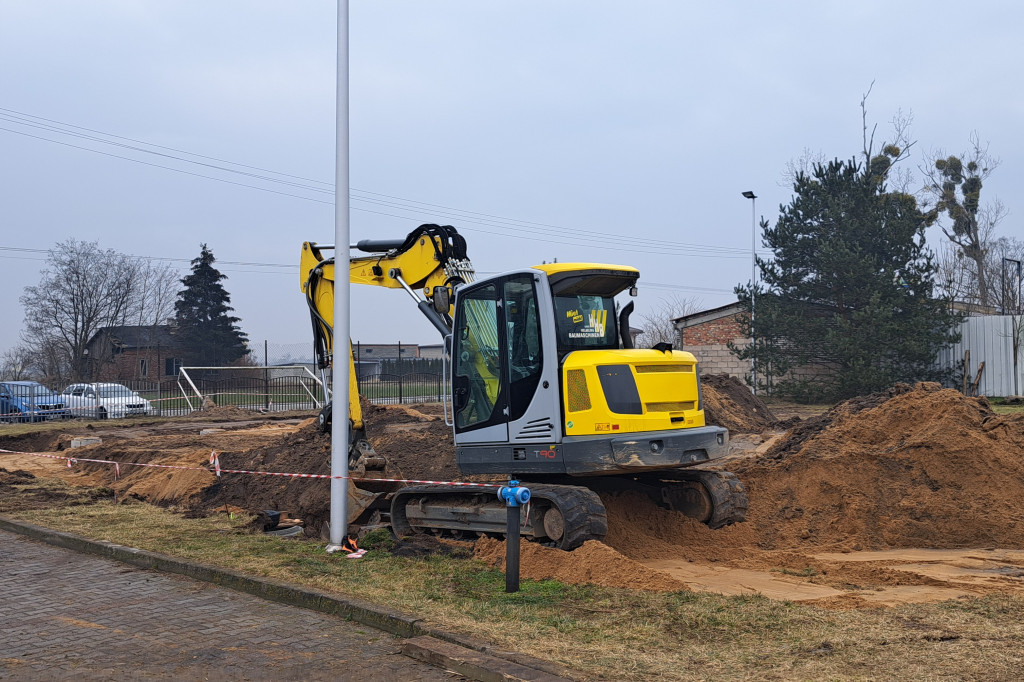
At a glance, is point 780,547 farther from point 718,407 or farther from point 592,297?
point 718,407

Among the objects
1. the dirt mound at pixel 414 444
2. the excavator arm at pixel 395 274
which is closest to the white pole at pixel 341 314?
the excavator arm at pixel 395 274

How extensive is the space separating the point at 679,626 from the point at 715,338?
106 ft

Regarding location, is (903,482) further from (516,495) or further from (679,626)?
(679,626)

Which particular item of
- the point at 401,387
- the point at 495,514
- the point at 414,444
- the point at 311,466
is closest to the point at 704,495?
the point at 495,514

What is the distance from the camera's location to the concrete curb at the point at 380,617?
553cm

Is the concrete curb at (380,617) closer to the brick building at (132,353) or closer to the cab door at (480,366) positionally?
the cab door at (480,366)

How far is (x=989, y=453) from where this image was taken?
38.2 ft

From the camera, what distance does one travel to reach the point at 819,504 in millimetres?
11422

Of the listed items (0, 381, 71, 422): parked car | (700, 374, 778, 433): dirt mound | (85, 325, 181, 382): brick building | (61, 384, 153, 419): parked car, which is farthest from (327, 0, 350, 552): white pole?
(85, 325, 181, 382): brick building

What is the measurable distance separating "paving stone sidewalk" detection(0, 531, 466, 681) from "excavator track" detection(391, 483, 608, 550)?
2.28m

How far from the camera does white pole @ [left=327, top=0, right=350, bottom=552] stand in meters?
9.42

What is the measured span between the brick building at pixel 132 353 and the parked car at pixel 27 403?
20.0m

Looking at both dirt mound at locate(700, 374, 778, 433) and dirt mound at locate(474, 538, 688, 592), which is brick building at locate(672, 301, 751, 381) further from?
dirt mound at locate(474, 538, 688, 592)

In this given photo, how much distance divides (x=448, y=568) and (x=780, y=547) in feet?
13.2
